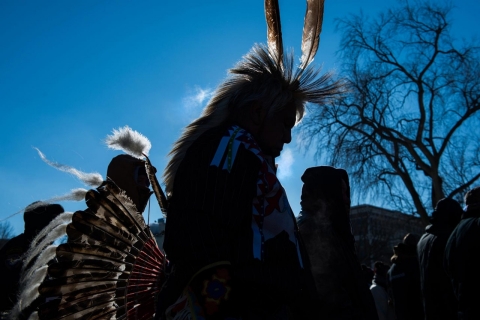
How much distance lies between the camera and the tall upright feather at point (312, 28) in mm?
2449

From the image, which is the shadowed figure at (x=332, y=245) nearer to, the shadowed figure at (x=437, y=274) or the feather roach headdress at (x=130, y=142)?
the feather roach headdress at (x=130, y=142)

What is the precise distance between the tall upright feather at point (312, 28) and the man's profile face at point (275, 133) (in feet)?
1.10

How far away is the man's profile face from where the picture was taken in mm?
2205

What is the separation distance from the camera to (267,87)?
7.34ft

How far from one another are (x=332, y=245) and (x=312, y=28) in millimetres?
1299

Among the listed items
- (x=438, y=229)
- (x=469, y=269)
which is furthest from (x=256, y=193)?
(x=438, y=229)

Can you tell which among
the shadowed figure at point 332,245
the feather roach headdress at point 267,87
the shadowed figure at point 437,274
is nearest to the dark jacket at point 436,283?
the shadowed figure at point 437,274

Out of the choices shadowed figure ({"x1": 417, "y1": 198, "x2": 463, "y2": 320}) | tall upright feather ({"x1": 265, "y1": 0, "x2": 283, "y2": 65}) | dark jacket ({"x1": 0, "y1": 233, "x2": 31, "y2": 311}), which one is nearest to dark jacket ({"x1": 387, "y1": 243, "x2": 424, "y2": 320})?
shadowed figure ({"x1": 417, "y1": 198, "x2": 463, "y2": 320})

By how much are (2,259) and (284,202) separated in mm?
2621

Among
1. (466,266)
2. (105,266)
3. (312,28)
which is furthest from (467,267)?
(105,266)

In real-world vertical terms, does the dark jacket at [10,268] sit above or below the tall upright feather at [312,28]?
below

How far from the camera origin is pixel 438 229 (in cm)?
552

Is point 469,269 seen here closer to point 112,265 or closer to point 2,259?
point 112,265

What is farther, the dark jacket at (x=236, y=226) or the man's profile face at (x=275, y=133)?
the man's profile face at (x=275, y=133)
